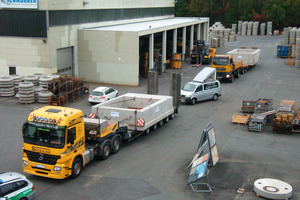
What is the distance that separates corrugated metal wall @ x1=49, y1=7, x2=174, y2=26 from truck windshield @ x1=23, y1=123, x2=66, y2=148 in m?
20.3

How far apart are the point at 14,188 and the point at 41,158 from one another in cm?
248

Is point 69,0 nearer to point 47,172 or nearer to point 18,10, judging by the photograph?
point 18,10

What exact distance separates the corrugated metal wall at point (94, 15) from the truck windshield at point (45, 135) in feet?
66.7

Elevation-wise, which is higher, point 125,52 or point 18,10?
point 18,10

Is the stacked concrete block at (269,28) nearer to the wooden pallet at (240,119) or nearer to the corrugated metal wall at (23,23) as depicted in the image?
the corrugated metal wall at (23,23)

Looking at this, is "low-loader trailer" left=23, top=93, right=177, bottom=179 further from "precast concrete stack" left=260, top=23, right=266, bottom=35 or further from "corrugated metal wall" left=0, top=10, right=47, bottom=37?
"precast concrete stack" left=260, top=23, right=266, bottom=35

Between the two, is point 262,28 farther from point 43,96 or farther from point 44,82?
point 43,96

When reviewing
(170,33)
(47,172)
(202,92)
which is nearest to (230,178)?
(47,172)

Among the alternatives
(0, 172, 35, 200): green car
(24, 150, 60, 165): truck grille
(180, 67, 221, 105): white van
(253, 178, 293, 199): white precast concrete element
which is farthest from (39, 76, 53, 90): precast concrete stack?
(253, 178, 293, 199): white precast concrete element

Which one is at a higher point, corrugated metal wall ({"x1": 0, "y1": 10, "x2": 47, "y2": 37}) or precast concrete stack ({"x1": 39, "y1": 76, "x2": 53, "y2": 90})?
corrugated metal wall ({"x1": 0, "y1": 10, "x2": 47, "y2": 37})

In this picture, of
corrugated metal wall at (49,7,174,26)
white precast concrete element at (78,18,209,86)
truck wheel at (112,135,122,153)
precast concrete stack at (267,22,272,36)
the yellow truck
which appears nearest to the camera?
truck wheel at (112,135,122,153)

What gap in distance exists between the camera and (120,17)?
47.8 metres

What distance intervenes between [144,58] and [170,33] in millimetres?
15481

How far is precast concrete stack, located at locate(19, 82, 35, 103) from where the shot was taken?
2962 cm
